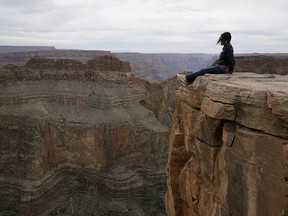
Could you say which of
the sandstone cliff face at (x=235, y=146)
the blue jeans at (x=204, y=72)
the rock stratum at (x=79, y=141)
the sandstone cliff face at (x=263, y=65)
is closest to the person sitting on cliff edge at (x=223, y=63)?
the blue jeans at (x=204, y=72)

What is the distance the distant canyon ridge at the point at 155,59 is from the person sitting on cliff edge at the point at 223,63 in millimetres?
35461

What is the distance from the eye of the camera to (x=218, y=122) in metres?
8.43

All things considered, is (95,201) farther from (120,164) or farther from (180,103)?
(180,103)

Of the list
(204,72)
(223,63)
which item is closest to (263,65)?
(223,63)

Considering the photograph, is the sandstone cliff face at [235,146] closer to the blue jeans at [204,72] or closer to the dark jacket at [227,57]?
the blue jeans at [204,72]

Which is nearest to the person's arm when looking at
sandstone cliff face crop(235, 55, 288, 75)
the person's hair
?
the person's hair

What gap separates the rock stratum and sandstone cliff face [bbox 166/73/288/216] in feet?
90.1

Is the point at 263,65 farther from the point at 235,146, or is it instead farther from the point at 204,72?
the point at 235,146

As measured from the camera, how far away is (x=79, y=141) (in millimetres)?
40281

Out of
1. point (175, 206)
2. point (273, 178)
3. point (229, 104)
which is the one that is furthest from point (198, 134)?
point (175, 206)

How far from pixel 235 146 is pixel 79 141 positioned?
33954 millimetres

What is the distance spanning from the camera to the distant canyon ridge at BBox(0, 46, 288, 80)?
1832 inches

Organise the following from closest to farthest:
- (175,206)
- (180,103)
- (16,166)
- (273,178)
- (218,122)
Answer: (273,178) → (218,122) → (180,103) → (175,206) → (16,166)

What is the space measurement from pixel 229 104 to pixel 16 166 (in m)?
32.3
